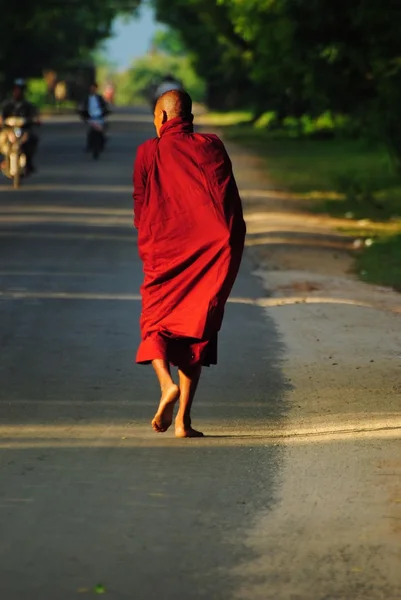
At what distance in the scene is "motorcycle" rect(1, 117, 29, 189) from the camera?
100ft

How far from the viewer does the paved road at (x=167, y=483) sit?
627 centimetres

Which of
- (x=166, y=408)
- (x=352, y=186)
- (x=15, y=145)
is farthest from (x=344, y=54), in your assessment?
(x=166, y=408)

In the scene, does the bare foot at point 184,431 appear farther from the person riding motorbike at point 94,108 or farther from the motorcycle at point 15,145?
the person riding motorbike at point 94,108

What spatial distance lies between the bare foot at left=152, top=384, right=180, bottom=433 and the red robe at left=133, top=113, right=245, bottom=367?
26cm

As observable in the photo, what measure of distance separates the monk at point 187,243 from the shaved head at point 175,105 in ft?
0.37

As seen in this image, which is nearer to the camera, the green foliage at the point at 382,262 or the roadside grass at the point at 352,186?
the green foliage at the point at 382,262

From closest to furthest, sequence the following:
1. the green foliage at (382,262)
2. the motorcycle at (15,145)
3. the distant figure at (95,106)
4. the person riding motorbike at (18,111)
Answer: the green foliage at (382,262), the motorcycle at (15,145), the person riding motorbike at (18,111), the distant figure at (95,106)

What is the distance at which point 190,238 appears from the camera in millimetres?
9258

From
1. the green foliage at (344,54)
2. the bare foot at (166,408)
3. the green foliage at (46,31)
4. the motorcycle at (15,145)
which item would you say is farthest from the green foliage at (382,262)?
the green foliage at (46,31)

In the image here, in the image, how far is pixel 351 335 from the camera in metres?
13.2

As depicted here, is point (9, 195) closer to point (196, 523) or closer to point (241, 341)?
point (241, 341)

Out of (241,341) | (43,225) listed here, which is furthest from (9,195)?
(241,341)

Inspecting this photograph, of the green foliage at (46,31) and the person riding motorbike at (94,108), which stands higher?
the person riding motorbike at (94,108)

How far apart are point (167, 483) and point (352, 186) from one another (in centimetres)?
2500
